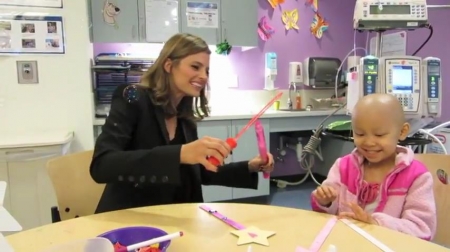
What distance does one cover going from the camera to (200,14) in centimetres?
315

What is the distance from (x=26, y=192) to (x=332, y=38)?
130 inches

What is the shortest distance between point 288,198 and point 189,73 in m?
2.38

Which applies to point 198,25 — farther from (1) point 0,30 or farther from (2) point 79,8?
(1) point 0,30

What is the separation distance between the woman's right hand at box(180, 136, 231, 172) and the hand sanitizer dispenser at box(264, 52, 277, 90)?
2.82m

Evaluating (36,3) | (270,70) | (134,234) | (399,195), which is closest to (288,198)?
(270,70)

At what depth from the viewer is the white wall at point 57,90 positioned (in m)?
2.27

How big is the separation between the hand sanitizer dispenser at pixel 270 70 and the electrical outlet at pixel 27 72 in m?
2.14

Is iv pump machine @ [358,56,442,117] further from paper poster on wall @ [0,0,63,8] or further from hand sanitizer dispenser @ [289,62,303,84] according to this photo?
paper poster on wall @ [0,0,63,8]

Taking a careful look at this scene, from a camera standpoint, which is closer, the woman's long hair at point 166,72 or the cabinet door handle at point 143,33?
the woman's long hair at point 166,72

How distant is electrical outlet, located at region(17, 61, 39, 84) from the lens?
2.26 metres

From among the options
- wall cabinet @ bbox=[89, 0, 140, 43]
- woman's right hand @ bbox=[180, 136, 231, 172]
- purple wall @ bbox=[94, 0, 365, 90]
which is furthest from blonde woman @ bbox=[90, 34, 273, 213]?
purple wall @ bbox=[94, 0, 365, 90]

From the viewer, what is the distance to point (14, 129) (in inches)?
90.4

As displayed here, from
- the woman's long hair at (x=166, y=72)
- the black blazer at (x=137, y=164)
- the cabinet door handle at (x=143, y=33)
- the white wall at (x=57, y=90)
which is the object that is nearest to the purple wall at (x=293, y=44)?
→ the cabinet door handle at (x=143, y=33)

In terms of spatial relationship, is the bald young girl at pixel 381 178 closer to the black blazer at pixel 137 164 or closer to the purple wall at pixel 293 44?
the black blazer at pixel 137 164
